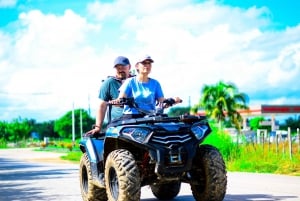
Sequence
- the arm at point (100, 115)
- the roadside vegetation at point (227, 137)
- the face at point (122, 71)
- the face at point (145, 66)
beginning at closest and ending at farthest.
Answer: the face at point (145, 66) < the arm at point (100, 115) < the face at point (122, 71) < the roadside vegetation at point (227, 137)

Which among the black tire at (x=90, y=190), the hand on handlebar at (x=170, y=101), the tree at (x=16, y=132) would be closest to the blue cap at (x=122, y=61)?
the hand on handlebar at (x=170, y=101)

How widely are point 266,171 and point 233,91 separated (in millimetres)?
35234

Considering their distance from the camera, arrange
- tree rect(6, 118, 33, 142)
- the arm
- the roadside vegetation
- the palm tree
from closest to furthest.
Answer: the arm, the roadside vegetation, the palm tree, tree rect(6, 118, 33, 142)

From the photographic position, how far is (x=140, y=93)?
7656mm

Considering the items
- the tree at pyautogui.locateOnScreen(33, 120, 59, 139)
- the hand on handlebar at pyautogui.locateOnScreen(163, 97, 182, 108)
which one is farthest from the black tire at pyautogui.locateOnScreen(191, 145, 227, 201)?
the tree at pyautogui.locateOnScreen(33, 120, 59, 139)

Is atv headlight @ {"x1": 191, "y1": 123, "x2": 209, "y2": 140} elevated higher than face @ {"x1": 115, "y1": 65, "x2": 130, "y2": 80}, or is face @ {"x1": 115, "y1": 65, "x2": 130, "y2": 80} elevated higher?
face @ {"x1": 115, "y1": 65, "x2": 130, "y2": 80}

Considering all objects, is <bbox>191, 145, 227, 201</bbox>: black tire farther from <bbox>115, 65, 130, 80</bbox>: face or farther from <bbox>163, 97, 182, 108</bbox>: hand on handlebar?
<bbox>115, 65, 130, 80</bbox>: face

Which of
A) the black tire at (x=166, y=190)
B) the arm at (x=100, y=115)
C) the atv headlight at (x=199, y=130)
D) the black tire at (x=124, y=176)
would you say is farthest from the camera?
the black tire at (x=166, y=190)

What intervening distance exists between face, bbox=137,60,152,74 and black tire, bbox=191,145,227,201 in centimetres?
123

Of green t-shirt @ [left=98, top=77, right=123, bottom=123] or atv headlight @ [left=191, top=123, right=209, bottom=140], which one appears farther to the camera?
green t-shirt @ [left=98, top=77, right=123, bottom=123]

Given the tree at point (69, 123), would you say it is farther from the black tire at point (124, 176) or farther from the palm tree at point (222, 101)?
the black tire at point (124, 176)

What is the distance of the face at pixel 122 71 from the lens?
27.4ft

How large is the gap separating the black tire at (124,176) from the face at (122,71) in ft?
5.33

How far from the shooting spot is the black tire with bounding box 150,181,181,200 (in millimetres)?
9047
